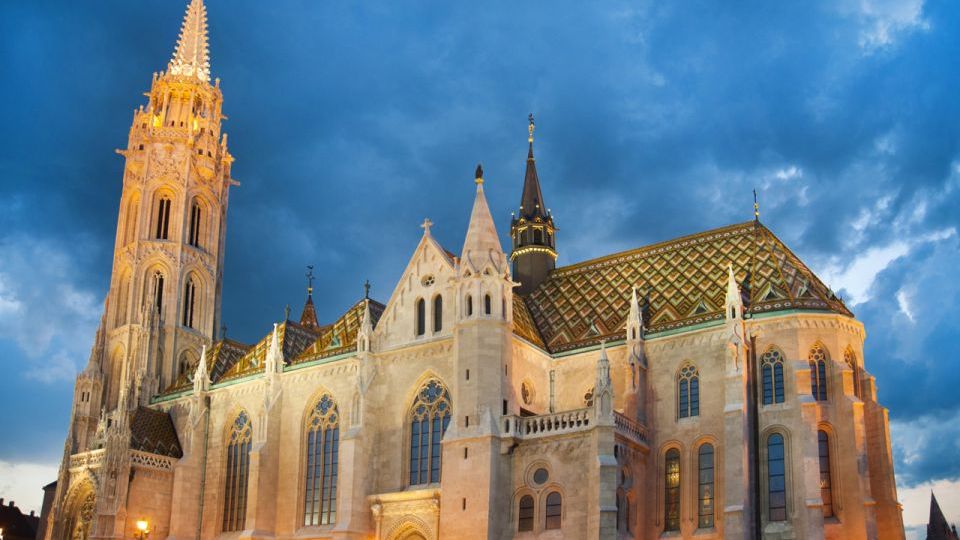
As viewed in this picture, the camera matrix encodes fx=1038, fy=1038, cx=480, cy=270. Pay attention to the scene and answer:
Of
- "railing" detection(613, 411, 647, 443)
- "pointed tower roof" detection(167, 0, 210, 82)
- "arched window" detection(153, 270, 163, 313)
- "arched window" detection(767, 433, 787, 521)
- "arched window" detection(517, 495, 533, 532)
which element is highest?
"pointed tower roof" detection(167, 0, 210, 82)

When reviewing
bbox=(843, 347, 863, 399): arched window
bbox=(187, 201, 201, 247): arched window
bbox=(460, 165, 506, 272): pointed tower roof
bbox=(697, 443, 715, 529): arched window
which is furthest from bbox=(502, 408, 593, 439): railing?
bbox=(187, 201, 201, 247): arched window

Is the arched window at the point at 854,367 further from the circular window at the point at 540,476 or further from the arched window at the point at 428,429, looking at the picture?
the arched window at the point at 428,429

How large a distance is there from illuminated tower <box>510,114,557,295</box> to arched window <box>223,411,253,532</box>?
16.2m

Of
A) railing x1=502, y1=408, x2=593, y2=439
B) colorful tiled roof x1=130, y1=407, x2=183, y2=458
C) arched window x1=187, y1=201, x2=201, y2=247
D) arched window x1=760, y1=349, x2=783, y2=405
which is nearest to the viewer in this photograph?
railing x1=502, y1=408, x2=593, y2=439

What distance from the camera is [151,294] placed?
6222 centimetres

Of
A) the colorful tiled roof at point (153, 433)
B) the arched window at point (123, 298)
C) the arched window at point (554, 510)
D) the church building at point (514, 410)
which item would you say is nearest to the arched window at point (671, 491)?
the church building at point (514, 410)

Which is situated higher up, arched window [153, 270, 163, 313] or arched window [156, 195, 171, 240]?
arched window [156, 195, 171, 240]

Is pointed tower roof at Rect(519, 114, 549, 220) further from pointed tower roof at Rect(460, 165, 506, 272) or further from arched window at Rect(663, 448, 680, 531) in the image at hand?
arched window at Rect(663, 448, 680, 531)

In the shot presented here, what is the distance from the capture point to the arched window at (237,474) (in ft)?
172

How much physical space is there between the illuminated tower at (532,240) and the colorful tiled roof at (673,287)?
4.25 feet

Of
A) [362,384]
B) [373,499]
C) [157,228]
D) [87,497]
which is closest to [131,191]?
[157,228]

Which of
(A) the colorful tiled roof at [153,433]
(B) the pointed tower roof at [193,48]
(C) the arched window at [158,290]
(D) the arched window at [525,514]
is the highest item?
(B) the pointed tower roof at [193,48]

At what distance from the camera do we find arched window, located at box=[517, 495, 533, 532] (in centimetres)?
4022

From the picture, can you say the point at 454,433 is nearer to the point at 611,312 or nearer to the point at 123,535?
the point at 611,312
